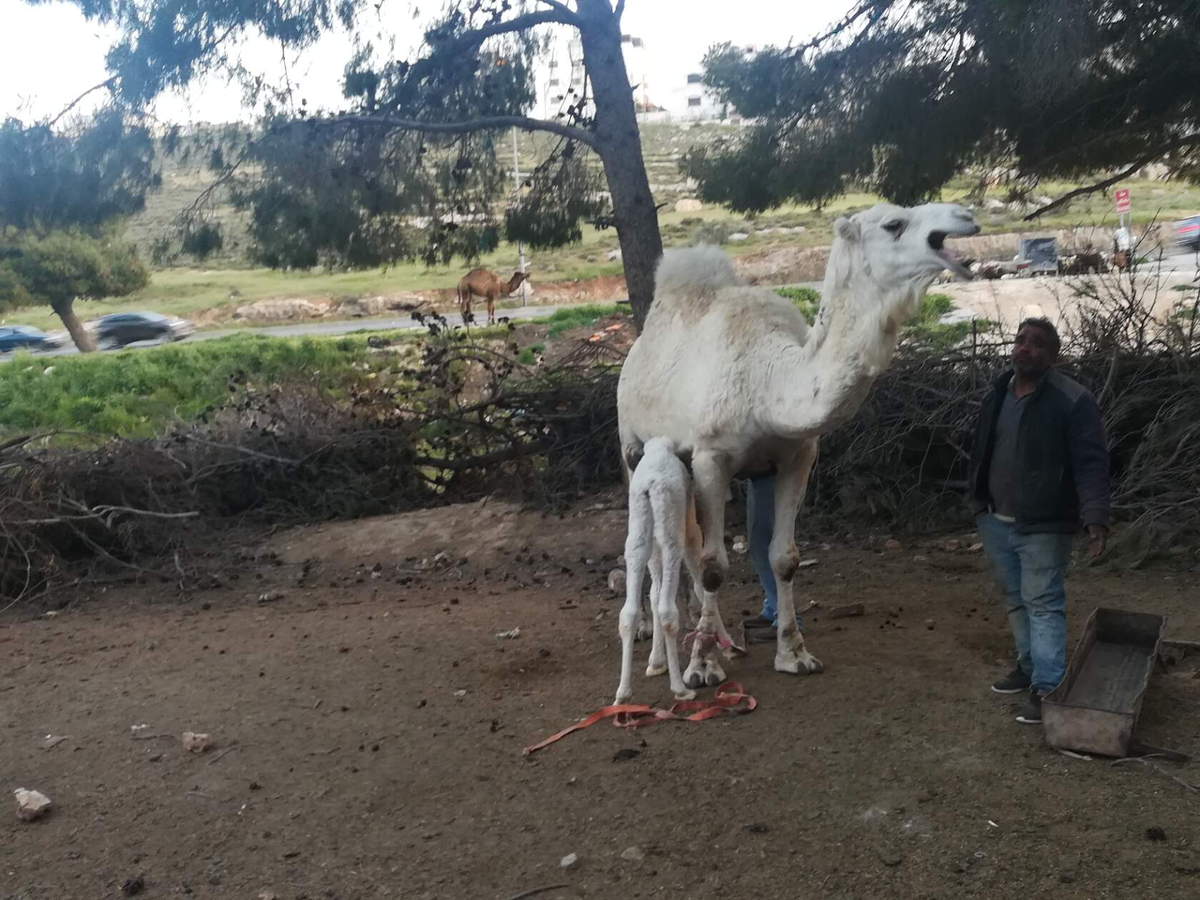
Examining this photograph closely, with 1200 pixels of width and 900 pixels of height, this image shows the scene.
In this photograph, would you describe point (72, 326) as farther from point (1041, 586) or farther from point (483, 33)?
point (1041, 586)

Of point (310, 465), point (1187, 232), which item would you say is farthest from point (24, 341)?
point (1187, 232)

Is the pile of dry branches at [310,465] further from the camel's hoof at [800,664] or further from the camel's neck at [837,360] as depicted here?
the camel's neck at [837,360]

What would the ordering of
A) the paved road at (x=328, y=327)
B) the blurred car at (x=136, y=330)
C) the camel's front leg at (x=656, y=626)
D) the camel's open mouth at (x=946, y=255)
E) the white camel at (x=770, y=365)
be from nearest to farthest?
1. the camel's open mouth at (x=946, y=255)
2. the white camel at (x=770, y=365)
3. the camel's front leg at (x=656, y=626)
4. the paved road at (x=328, y=327)
5. the blurred car at (x=136, y=330)

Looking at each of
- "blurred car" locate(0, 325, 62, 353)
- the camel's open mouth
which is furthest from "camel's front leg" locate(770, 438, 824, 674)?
"blurred car" locate(0, 325, 62, 353)

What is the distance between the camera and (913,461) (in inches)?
391

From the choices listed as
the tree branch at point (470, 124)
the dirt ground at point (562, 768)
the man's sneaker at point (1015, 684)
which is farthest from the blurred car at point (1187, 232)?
the man's sneaker at point (1015, 684)

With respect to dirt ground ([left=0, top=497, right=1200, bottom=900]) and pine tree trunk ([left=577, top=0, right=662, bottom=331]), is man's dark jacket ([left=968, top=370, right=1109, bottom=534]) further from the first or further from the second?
pine tree trunk ([left=577, top=0, right=662, bottom=331])

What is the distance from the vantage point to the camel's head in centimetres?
437

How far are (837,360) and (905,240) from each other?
0.62 m

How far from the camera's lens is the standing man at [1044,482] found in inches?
186

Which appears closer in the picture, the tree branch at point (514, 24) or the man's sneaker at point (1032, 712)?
the man's sneaker at point (1032, 712)

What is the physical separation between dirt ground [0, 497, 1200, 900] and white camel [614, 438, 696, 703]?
284 mm

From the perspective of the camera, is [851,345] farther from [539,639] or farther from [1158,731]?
[539,639]

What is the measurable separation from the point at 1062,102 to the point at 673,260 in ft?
13.2
